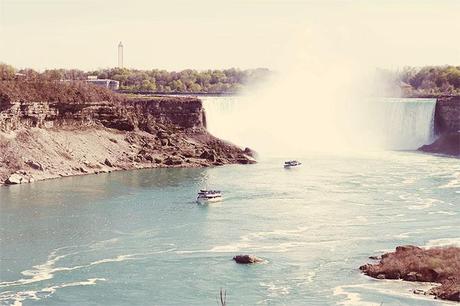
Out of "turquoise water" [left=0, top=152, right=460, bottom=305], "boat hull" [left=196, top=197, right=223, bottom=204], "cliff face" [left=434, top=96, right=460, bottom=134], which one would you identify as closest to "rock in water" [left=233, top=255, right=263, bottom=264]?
"turquoise water" [left=0, top=152, right=460, bottom=305]

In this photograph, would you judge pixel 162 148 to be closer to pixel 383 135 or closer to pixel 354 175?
pixel 354 175

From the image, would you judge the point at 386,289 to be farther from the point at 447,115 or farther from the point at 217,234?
the point at 447,115

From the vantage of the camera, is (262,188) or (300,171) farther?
(300,171)

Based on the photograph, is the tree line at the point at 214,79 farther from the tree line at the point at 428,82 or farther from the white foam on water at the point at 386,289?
the white foam on water at the point at 386,289

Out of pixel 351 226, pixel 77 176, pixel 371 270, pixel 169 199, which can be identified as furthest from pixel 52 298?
pixel 77 176

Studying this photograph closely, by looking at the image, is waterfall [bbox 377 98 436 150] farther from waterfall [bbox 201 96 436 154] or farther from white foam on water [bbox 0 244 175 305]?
white foam on water [bbox 0 244 175 305]

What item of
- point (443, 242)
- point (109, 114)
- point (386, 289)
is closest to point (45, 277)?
point (386, 289)

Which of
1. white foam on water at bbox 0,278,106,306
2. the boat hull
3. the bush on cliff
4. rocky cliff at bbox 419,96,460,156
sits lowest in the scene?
white foam on water at bbox 0,278,106,306

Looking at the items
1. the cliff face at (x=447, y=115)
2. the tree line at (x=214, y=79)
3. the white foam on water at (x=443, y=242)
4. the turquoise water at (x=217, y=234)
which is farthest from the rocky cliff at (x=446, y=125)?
the white foam on water at (x=443, y=242)
